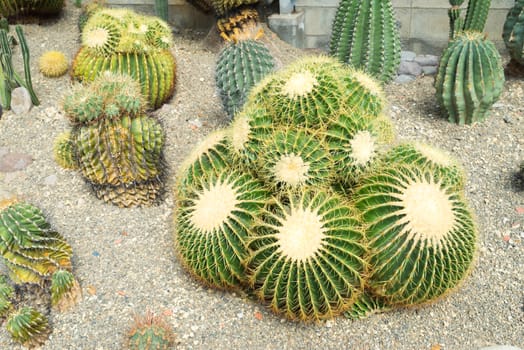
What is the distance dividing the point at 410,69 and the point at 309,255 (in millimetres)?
3341

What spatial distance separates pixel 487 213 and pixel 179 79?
2.73m

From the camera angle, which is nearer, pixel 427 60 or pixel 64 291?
pixel 64 291

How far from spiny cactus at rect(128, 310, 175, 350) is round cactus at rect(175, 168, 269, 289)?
31 cm

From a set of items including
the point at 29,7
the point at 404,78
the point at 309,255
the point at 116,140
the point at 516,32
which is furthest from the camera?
the point at 29,7

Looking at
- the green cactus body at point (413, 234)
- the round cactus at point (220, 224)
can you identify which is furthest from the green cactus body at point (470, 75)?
the round cactus at point (220, 224)

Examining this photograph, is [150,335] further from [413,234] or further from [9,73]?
[9,73]

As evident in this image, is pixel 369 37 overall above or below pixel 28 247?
above

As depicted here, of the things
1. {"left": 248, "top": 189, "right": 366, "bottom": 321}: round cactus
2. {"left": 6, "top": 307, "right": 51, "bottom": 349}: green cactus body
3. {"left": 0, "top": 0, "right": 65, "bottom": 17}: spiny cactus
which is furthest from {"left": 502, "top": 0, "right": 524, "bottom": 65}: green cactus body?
{"left": 0, "top": 0, "right": 65, "bottom": 17}: spiny cactus

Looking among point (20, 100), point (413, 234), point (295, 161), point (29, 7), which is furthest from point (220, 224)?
point (29, 7)

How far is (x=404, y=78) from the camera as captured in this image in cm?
508

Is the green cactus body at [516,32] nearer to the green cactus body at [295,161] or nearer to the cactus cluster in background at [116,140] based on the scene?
the green cactus body at [295,161]

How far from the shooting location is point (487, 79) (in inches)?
157

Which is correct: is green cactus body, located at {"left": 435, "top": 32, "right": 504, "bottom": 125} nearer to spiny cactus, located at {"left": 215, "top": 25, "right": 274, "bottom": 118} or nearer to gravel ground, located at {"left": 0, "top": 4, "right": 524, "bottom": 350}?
gravel ground, located at {"left": 0, "top": 4, "right": 524, "bottom": 350}

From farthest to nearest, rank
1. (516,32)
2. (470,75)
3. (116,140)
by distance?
(516,32) → (470,75) → (116,140)
